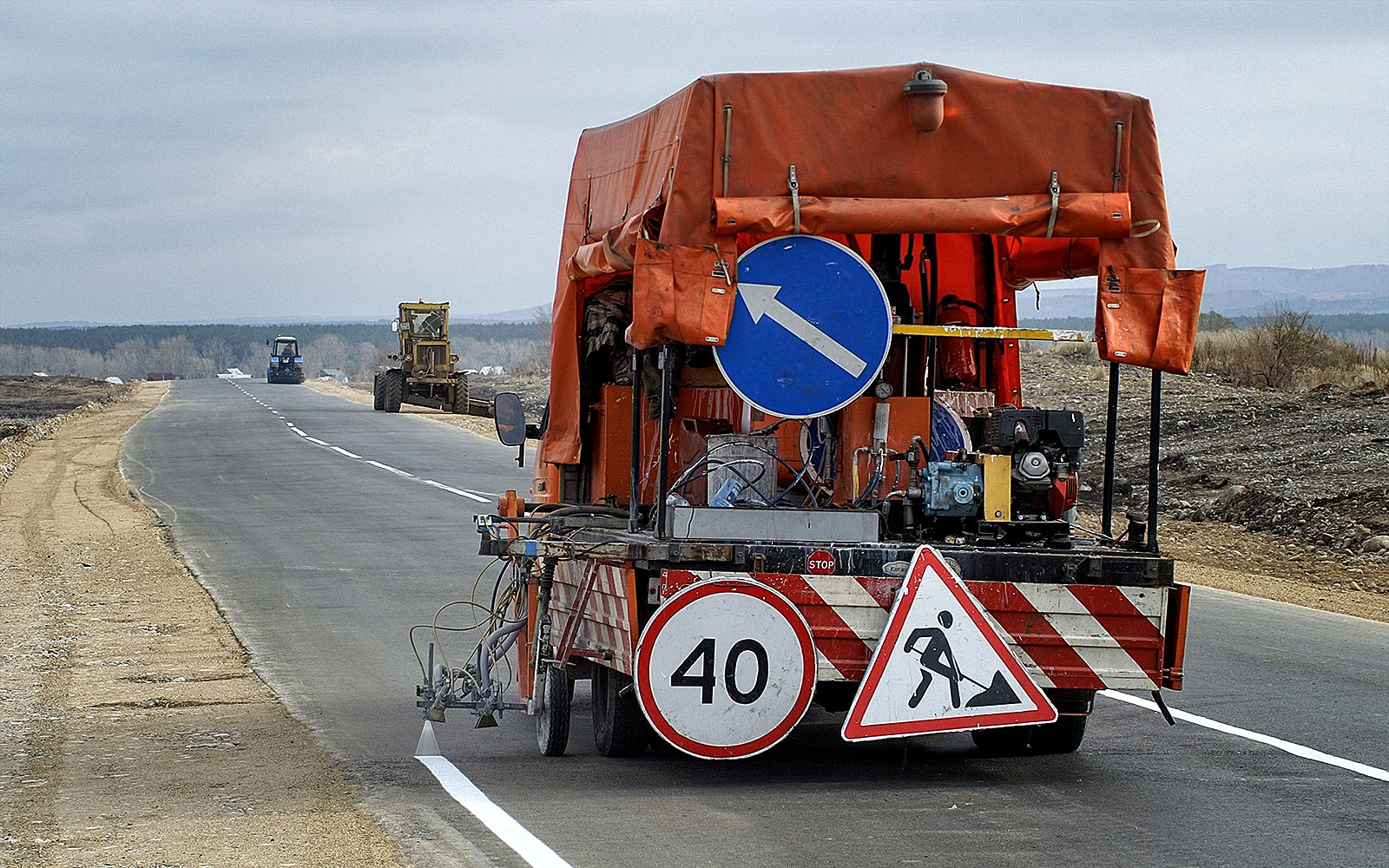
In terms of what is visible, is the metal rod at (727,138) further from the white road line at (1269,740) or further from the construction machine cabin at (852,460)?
the white road line at (1269,740)

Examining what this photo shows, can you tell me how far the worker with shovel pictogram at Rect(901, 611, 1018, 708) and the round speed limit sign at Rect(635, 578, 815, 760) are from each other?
1.37 feet

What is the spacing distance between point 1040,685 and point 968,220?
6.42 feet

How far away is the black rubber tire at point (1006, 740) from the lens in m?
7.54

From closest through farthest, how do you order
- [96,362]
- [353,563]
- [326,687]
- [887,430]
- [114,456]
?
[887,430], [326,687], [353,563], [114,456], [96,362]

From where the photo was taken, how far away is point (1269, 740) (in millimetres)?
7891

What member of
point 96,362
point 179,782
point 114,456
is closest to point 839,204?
point 179,782

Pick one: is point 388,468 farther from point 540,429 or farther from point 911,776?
point 911,776

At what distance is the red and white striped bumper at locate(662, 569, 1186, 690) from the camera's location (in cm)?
640

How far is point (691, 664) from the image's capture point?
6316 mm

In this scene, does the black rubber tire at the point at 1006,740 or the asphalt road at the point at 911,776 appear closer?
the asphalt road at the point at 911,776

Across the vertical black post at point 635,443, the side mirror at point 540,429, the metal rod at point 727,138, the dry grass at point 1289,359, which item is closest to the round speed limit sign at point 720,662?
the vertical black post at point 635,443

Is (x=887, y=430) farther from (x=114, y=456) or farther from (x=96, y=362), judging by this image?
(x=96, y=362)

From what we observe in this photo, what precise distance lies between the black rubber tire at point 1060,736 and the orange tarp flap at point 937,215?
232cm

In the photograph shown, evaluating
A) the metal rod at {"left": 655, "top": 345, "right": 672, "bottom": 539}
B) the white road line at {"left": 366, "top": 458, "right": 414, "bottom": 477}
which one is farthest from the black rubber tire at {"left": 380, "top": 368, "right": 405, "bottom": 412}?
the metal rod at {"left": 655, "top": 345, "right": 672, "bottom": 539}
